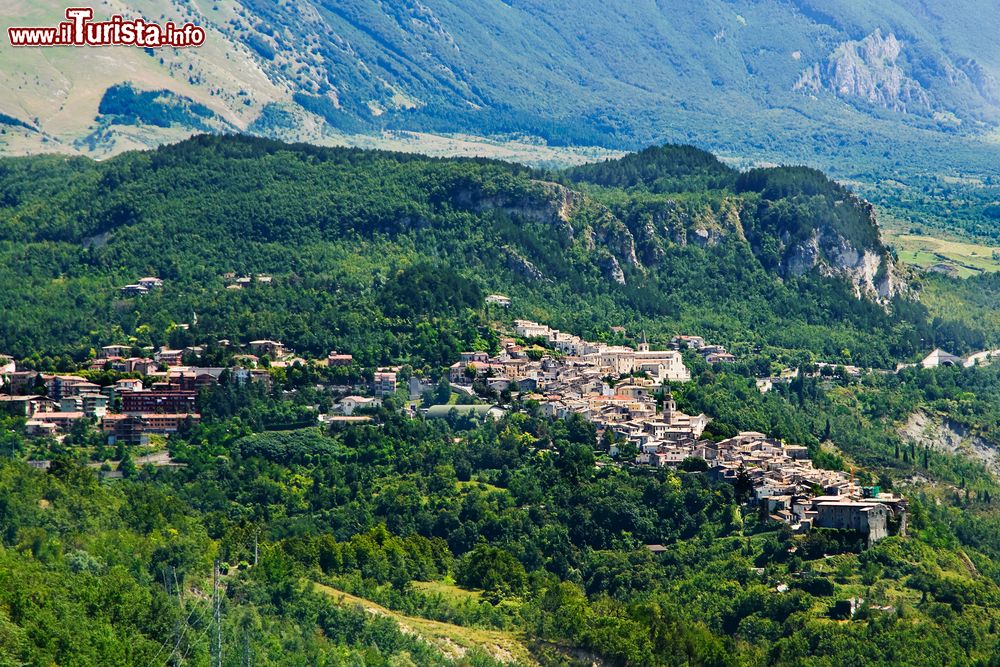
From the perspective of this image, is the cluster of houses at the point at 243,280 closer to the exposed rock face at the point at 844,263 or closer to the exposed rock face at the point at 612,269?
the exposed rock face at the point at 612,269

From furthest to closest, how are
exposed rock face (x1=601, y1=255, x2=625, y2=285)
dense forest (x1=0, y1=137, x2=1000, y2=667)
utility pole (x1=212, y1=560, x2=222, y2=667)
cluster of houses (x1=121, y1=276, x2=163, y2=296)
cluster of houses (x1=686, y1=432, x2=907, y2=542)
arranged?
exposed rock face (x1=601, y1=255, x2=625, y2=285)
cluster of houses (x1=121, y1=276, x2=163, y2=296)
cluster of houses (x1=686, y1=432, x2=907, y2=542)
dense forest (x1=0, y1=137, x2=1000, y2=667)
utility pole (x1=212, y1=560, x2=222, y2=667)

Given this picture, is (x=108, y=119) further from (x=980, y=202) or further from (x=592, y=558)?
(x=592, y=558)

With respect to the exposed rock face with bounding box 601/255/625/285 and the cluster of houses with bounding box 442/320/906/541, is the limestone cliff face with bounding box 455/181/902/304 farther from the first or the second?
the cluster of houses with bounding box 442/320/906/541

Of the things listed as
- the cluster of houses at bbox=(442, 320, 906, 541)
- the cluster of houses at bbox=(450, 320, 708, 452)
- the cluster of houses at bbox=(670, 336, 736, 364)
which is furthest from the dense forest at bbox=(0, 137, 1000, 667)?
the cluster of houses at bbox=(450, 320, 708, 452)

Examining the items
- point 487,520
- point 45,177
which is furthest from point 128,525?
point 45,177

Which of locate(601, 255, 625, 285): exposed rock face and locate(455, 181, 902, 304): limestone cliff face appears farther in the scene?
locate(455, 181, 902, 304): limestone cliff face

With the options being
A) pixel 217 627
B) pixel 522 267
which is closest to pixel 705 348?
pixel 522 267
